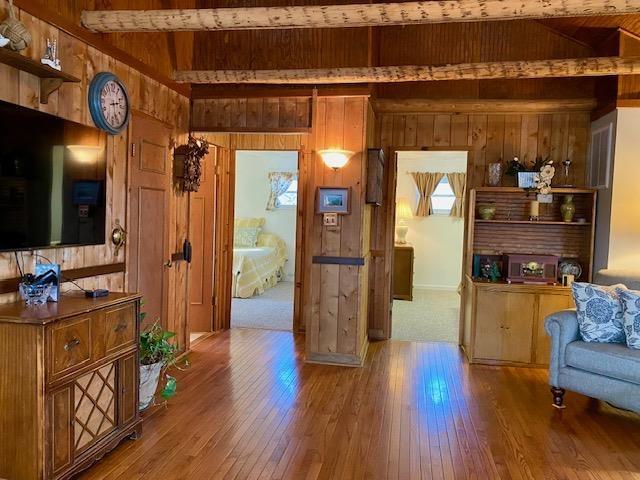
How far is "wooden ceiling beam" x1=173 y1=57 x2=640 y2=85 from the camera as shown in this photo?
3.52m

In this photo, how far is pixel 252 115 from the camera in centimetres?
445

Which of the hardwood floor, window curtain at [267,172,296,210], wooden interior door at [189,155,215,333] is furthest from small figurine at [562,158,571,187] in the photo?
window curtain at [267,172,296,210]

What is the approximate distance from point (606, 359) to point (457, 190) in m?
5.68

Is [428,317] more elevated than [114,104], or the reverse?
[114,104]

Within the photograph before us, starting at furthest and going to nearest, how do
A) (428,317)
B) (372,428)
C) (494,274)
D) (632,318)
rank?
(428,317) < (494,274) < (632,318) < (372,428)

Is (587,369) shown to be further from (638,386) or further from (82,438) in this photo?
(82,438)

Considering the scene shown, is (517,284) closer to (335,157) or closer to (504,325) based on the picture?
(504,325)

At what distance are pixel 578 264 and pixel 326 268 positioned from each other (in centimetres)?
248

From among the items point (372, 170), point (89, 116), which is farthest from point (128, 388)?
point (372, 170)

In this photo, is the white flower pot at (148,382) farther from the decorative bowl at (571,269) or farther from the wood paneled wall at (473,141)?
the decorative bowl at (571,269)

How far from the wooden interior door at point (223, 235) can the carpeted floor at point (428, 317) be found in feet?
6.37

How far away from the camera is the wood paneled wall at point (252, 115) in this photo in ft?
14.3

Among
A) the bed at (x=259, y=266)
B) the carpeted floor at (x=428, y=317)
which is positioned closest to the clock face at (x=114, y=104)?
the carpeted floor at (x=428, y=317)

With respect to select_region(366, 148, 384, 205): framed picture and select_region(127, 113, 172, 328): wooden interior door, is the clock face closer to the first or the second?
select_region(127, 113, 172, 328): wooden interior door
